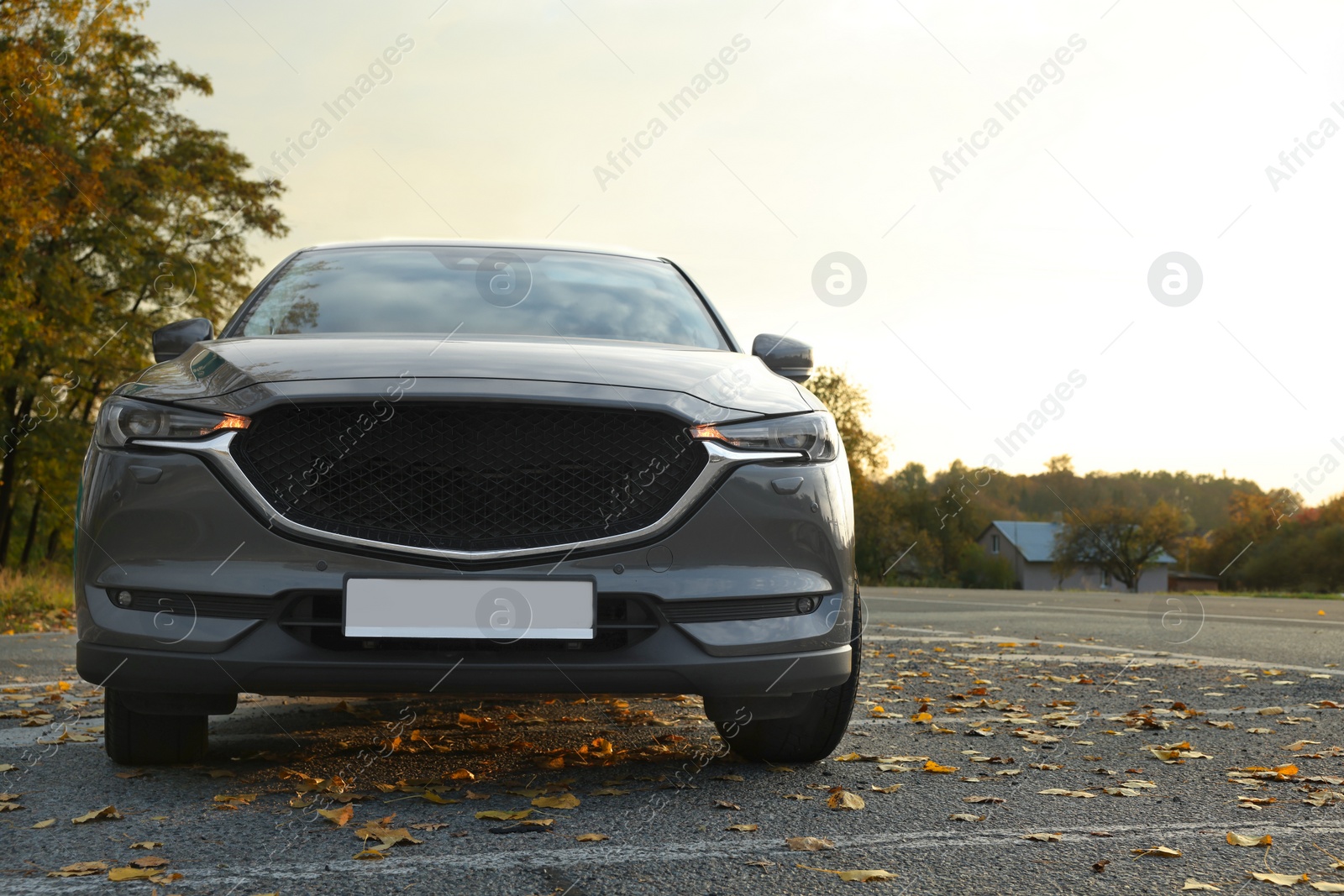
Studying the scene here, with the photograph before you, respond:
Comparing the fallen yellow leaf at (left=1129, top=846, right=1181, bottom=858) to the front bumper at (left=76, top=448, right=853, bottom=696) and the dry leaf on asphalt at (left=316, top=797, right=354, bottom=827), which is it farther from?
the dry leaf on asphalt at (left=316, top=797, right=354, bottom=827)

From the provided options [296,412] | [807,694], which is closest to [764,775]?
[807,694]

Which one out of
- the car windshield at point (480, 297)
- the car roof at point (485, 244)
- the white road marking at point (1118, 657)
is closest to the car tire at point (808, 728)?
the car windshield at point (480, 297)

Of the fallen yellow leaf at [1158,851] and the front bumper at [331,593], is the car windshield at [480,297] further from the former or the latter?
the fallen yellow leaf at [1158,851]

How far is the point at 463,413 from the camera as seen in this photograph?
3090 mm

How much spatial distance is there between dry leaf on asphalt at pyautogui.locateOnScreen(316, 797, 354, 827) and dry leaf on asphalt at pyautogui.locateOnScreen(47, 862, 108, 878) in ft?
1.78

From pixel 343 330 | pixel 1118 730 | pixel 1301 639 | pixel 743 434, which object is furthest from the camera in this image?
pixel 1301 639

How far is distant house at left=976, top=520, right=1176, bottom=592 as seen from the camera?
10206cm

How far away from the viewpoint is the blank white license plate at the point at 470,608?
2973mm

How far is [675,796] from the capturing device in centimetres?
330

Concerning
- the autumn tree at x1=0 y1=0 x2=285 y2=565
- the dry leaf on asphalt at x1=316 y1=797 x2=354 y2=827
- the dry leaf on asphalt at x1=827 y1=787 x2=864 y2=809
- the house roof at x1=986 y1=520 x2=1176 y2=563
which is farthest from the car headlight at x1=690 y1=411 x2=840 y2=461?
the house roof at x1=986 y1=520 x2=1176 y2=563

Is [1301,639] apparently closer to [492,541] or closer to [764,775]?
[764,775]

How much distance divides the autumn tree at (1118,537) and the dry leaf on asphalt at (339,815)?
10160cm

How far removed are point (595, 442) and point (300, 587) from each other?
0.84 meters

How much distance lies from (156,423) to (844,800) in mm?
2114
